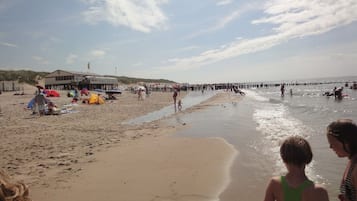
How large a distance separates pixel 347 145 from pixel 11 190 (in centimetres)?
251

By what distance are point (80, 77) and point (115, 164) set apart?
65.5 meters

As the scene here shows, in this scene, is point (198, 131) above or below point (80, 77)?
below

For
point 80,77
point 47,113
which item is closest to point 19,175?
point 47,113

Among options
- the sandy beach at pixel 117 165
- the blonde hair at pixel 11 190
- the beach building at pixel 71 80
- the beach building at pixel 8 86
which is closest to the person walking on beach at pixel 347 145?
the blonde hair at pixel 11 190

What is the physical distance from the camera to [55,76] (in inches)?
2815

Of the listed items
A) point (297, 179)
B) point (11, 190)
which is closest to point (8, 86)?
point (11, 190)

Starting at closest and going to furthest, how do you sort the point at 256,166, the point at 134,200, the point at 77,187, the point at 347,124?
the point at 347,124 → the point at 134,200 → the point at 77,187 → the point at 256,166

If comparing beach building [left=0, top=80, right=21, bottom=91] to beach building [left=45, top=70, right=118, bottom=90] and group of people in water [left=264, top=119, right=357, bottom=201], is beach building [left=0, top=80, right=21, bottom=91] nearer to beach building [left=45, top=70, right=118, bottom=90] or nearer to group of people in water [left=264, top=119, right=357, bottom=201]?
beach building [left=45, top=70, right=118, bottom=90]

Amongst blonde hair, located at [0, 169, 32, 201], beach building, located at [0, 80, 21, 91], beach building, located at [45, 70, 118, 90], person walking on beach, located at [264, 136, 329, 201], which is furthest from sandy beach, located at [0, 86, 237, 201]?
beach building, located at [45, 70, 118, 90]

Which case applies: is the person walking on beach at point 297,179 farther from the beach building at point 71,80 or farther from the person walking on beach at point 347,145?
Result: the beach building at point 71,80

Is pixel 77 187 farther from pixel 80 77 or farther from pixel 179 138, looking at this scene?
pixel 80 77

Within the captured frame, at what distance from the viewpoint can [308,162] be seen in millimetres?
2490

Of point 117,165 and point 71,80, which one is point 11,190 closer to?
point 117,165

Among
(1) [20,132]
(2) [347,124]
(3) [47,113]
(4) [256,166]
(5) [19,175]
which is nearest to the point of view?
(2) [347,124]
